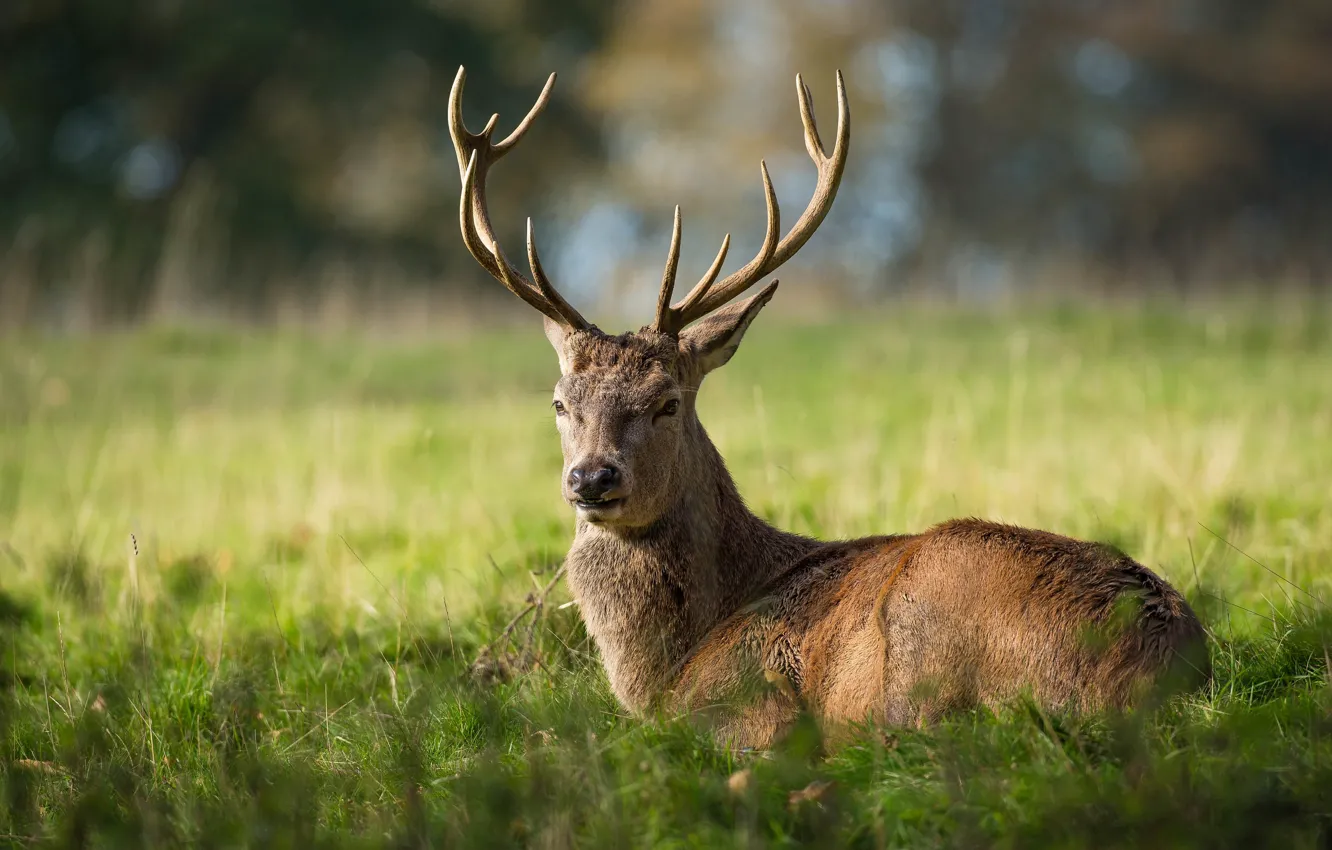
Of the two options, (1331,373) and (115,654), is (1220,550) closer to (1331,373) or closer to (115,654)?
(115,654)

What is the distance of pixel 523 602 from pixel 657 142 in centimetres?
3238

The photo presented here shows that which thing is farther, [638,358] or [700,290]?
[700,290]

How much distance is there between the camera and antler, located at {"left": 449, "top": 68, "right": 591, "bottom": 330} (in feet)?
15.7

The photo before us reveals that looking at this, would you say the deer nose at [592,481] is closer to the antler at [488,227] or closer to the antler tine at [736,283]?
the antler at [488,227]

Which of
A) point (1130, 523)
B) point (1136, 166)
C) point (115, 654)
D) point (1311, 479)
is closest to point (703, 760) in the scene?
point (115, 654)

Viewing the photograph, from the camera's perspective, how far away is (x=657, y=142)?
120ft

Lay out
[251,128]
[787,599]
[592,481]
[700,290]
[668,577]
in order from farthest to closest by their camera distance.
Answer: [251,128] → [700,290] → [668,577] → [787,599] → [592,481]

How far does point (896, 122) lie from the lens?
112 feet

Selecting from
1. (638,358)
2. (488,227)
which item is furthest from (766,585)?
(488,227)

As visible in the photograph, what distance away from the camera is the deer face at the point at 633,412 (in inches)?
174

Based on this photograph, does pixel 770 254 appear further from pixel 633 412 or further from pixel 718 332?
pixel 633 412

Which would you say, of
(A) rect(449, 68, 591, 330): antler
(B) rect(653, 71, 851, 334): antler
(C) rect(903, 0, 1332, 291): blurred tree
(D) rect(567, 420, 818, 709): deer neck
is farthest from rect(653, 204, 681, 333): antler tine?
(C) rect(903, 0, 1332, 291): blurred tree

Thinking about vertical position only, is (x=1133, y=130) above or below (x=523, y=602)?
above

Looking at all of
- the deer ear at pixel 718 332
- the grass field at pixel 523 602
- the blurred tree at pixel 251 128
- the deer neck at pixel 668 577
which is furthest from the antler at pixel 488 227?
the blurred tree at pixel 251 128
